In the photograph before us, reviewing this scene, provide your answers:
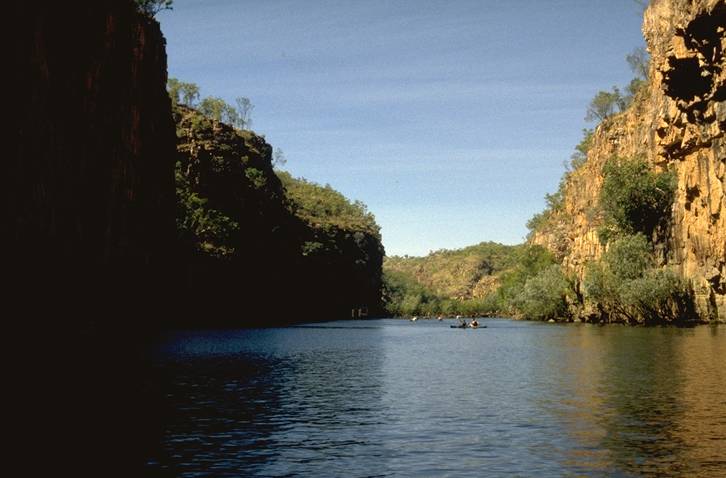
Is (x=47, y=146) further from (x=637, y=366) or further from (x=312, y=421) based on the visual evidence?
(x=637, y=366)

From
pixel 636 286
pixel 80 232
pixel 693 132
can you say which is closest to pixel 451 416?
pixel 80 232

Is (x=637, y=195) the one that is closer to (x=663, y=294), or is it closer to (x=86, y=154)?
(x=663, y=294)

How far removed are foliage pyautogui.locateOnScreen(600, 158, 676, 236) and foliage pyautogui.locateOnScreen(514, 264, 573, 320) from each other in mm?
24043

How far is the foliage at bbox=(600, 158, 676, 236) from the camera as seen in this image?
11569cm

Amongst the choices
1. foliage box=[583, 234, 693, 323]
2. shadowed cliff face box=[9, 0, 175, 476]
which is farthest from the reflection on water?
foliage box=[583, 234, 693, 323]

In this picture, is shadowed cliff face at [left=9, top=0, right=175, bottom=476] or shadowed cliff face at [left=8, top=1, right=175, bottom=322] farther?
shadowed cliff face at [left=8, top=1, right=175, bottom=322]

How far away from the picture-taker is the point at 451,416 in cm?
3064

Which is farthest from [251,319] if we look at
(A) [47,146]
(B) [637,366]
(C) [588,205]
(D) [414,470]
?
(D) [414,470]

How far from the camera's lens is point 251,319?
165875 millimetres

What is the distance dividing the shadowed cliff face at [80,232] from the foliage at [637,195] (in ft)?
236

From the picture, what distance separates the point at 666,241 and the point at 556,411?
8858cm

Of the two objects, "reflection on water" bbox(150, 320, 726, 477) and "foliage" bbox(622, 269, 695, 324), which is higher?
"foliage" bbox(622, 269, 695, 324)

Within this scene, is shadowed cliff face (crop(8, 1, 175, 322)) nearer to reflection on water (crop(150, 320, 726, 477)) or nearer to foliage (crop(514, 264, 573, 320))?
reflection on water (crop(150, 320, 726, 477))

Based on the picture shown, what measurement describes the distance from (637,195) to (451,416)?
95.2 metres
